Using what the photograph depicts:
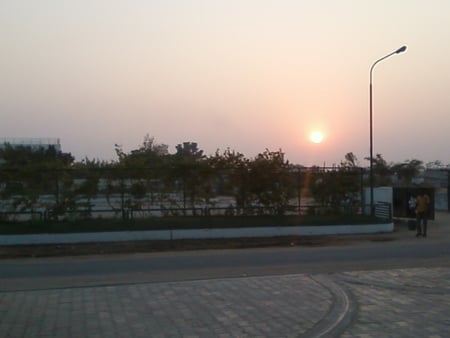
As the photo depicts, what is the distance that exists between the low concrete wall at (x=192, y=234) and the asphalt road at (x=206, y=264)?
188 inches

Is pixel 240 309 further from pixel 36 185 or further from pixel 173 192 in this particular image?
pixel 173 192

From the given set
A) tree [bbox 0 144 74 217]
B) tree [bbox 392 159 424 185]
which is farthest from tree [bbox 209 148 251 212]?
tree [bbox 392 159 424 185]

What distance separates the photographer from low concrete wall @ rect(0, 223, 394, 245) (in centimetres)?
2508

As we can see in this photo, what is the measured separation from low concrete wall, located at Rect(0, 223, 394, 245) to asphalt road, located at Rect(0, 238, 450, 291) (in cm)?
478

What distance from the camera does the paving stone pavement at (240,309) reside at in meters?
8.83

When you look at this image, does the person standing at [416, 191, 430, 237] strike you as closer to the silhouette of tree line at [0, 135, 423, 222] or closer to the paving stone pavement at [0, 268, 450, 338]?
the silhouette of tree line at [0, 135, 423, 222]

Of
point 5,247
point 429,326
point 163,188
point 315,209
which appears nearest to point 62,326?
point 429,326

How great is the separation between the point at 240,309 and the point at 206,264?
774cm

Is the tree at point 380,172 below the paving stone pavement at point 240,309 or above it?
above

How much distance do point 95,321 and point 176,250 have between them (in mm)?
13329

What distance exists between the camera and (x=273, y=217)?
97.9 ft

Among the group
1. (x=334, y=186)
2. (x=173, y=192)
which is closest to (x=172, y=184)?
(x=173, y=192)

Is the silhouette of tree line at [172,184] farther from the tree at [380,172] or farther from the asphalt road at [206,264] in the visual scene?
the tree at [380,172]

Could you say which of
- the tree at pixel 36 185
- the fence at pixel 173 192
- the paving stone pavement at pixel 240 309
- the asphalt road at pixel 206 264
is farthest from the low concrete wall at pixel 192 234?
the paving stone pavement at pixel 240 309
